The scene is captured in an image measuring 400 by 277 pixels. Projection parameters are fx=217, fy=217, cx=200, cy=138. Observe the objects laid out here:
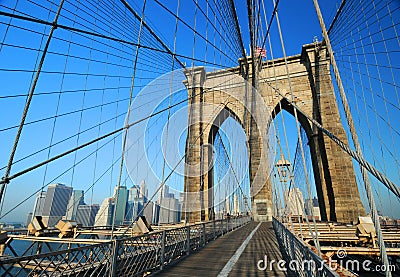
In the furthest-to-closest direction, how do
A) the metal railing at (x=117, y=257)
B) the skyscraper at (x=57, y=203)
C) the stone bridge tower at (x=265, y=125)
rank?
the stone bridge tower at (x=265, y=125)
the skyscraper at (x=57, y=203)
the metal railing at (x=117, y=257)

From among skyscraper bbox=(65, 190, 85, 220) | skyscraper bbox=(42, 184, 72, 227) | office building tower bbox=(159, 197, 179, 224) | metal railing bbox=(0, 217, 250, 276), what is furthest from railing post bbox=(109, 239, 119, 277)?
office building tower bbox=(159, 197, 179, 224)

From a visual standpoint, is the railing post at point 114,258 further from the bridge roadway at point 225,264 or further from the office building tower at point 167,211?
the office building tower at point 167,211

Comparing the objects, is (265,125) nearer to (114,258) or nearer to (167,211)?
(167,211)

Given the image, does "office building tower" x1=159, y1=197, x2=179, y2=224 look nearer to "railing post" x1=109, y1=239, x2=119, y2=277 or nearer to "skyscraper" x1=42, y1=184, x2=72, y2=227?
"skyscraper" x1=42, y1=184, x2=72, y2=227

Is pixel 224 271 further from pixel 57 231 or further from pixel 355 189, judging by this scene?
pixel 355 189

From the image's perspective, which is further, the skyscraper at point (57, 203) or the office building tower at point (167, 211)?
the office building tower at point (167, 211)

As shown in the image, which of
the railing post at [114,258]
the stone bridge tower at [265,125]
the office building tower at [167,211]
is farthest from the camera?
the office building tower at [167,211]

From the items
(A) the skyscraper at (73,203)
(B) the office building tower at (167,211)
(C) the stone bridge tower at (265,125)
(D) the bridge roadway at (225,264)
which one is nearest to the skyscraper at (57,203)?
(A) the skyscraper at (73,203)
